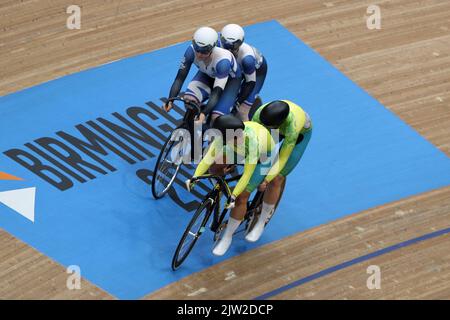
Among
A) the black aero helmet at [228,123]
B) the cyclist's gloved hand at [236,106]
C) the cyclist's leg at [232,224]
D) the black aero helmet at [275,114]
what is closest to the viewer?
the black aero helmet at [228,123]

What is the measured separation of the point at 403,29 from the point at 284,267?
156 inches

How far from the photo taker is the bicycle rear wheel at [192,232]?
6.92m

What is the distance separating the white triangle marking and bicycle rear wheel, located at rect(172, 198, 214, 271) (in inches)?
49.6

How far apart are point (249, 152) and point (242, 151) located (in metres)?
0.08

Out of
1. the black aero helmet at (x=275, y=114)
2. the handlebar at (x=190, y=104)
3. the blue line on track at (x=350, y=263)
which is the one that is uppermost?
the black aero helmet at (x=275, y=114)

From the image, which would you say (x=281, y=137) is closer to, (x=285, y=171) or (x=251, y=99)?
(x=285, y=171)

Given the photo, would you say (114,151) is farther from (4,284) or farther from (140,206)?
(4,284)

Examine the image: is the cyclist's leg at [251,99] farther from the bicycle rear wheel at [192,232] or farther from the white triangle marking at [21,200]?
the white triangle marking at [21,200]

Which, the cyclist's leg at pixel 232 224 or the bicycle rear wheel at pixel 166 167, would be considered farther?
the bicycle rear wheel at pixel 166 167

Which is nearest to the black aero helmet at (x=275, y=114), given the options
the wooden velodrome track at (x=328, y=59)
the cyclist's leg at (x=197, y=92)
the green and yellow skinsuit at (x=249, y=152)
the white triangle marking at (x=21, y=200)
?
the green and yellow skinsuit at (x=249, y=152)

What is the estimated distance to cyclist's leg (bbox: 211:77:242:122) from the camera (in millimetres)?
7578

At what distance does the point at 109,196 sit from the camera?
7.83 meters

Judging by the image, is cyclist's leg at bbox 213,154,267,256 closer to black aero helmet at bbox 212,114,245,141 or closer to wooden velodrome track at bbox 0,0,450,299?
wooden velodrome track at bbox 0,0,450,299
